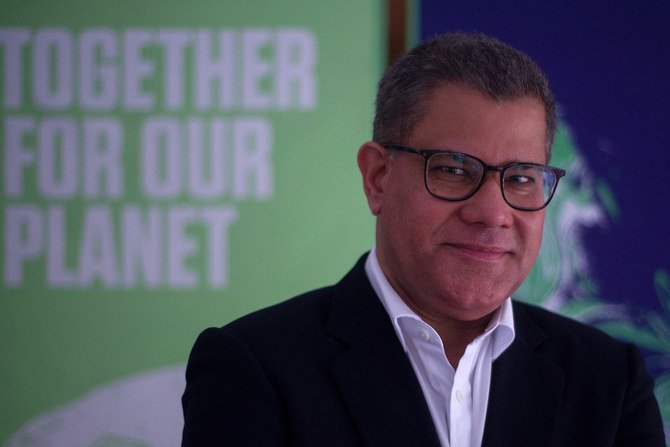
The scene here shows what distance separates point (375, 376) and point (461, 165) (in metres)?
0.37

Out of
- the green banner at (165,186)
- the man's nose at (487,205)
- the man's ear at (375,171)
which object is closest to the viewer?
the man's nose at (487,205)

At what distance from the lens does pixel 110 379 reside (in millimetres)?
2529

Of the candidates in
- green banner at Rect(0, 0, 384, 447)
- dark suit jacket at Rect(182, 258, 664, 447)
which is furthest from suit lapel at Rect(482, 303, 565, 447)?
green banner at Rect(0, 0, 384, 447)

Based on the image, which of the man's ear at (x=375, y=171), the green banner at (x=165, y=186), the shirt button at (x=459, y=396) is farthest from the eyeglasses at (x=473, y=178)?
the green banner at (x=165, y=186)

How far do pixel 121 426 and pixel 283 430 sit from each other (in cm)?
145

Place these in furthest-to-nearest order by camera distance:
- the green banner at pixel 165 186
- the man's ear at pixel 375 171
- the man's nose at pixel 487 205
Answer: the green banner at pixel 165 186
the man's ear at pixel 375 171
the man's nose at pixel 487 205

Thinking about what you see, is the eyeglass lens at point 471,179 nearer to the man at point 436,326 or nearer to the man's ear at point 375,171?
the man at point 436,326

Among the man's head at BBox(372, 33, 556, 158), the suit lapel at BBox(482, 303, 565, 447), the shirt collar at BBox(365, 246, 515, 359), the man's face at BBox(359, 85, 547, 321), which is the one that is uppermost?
the man's head at BBox(372, 33, 556, 158)

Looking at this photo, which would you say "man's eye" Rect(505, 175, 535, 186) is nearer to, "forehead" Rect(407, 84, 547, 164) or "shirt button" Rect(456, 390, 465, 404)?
"forehead" Rect(407, 84, 547, 164)

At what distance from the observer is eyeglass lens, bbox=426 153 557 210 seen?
1.22 metres

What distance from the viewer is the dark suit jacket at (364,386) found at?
48.0 inches

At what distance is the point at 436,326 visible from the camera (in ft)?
4.55

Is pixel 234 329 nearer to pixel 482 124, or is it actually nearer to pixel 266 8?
pixel 482 124

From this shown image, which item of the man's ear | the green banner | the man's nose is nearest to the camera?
the man's nose
